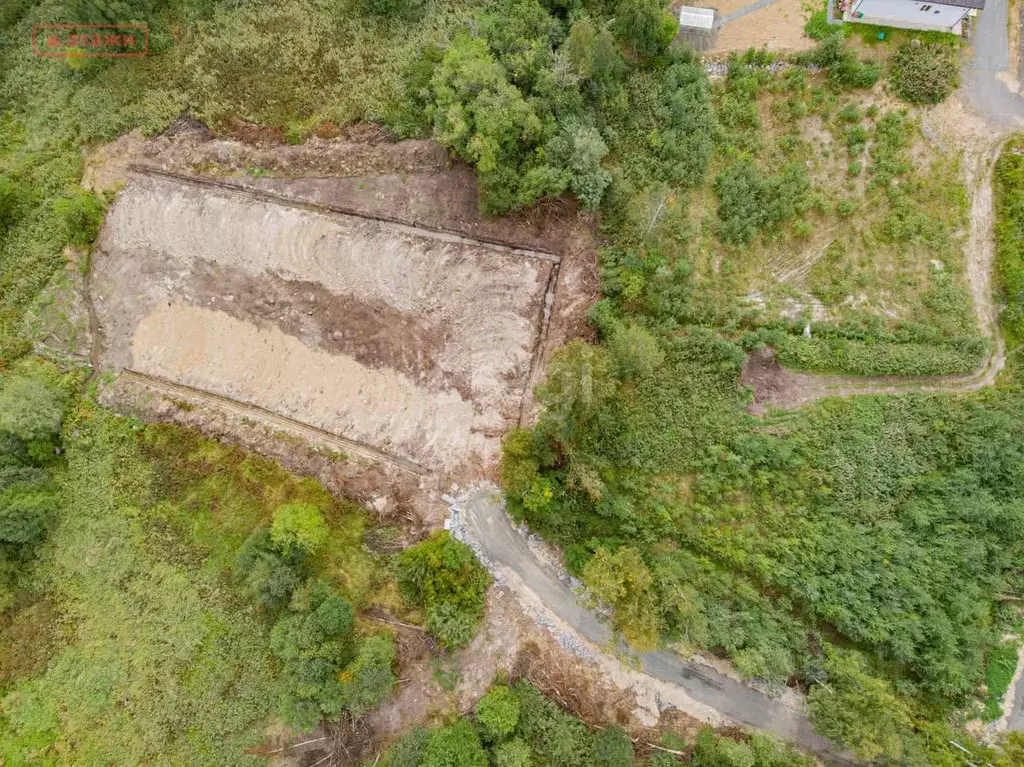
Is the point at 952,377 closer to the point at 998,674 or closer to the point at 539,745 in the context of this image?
the point at 998,674

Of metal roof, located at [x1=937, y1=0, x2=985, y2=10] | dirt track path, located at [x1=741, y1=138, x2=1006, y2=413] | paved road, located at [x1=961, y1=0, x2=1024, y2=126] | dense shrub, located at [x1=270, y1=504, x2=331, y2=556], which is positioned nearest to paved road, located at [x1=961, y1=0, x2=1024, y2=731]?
paved road, located at [x1=961, y1=0, x2=1024, y2=126]

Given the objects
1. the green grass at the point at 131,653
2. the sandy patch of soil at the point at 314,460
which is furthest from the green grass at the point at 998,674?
the green grass at the point at 131,653

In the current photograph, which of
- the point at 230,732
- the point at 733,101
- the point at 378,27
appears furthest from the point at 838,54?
the point at 230,732

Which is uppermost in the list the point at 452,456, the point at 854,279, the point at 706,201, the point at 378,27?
the point at 378,27

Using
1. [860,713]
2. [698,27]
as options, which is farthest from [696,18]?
[860,713]

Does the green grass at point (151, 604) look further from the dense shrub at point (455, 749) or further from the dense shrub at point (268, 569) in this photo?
the dense shrub at point (455, 749)

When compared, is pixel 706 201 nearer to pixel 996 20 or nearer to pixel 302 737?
pixel 996 20
